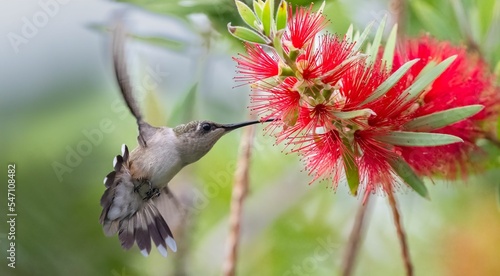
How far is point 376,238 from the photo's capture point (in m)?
0.94

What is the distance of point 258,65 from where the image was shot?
40 centimetres

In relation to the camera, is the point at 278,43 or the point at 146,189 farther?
the point at 146,189

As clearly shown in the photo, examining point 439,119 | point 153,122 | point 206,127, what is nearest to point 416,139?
point 439,119

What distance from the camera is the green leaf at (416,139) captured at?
41cm

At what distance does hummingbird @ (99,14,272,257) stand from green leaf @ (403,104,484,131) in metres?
0.12

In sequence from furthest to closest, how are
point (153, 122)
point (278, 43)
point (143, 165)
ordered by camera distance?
1. point (153, 122)
2. point (143, 165)
3. point (278, 43)

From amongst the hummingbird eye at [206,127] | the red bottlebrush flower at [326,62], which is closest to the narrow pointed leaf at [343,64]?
the red bottlebrush flower at [326,62]

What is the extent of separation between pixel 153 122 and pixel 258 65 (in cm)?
25

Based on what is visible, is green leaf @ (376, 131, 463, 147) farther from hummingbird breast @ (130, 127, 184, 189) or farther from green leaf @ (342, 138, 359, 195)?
hummingbird breast @ (130, 127, 184, 189)

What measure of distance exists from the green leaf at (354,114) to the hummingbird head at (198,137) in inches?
3.6

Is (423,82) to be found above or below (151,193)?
above

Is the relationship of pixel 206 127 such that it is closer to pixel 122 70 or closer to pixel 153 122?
pixel 122 70

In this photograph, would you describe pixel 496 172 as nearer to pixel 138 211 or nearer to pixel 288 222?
pixel 288 222

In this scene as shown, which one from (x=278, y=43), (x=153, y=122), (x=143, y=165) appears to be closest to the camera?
(x=278, y=43)
